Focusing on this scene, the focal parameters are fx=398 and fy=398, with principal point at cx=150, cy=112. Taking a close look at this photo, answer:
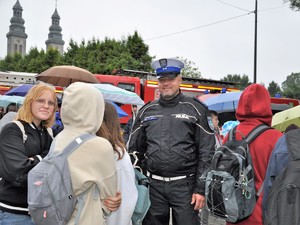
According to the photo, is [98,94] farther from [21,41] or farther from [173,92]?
[21,41]

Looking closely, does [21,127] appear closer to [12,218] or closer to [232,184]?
[12,218]

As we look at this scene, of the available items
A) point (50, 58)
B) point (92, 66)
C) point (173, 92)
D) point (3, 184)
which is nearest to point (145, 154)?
point (173, 92)

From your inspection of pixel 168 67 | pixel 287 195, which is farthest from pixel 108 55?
pixel 287 195

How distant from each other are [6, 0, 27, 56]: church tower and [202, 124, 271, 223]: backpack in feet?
480

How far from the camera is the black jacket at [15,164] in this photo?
2789mm

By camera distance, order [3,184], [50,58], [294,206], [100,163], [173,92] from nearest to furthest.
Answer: [294,206], [100,163], [3,184], [173,92], [50,58]

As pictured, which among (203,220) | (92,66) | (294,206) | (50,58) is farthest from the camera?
(50,58)

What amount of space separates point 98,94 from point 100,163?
0.46 metres

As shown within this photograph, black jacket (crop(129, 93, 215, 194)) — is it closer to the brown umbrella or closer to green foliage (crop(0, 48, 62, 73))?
the brown umbrella

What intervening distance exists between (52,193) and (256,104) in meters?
1.84

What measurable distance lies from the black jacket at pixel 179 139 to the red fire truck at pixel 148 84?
35.1ft

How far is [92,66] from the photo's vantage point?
122ft

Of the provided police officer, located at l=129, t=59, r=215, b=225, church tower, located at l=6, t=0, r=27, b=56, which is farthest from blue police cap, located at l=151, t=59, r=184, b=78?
church tower, located at l=6, t=0, r=27, b=56

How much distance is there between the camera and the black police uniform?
148 inches
